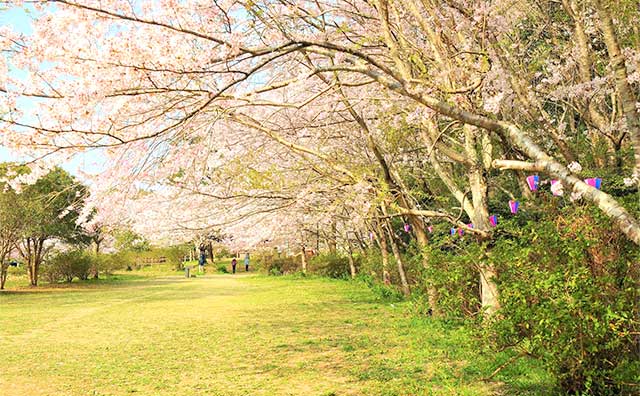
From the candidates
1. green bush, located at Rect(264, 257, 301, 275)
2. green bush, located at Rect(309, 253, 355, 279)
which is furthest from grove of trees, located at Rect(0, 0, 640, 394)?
green bush, located at Rect(264, 257, 301, 275)

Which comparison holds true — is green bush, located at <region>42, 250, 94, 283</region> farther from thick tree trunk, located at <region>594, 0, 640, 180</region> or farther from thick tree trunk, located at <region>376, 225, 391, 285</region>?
thick tree trunk, located at <region>594, 0, 640, 180</region>

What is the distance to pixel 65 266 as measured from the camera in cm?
2588

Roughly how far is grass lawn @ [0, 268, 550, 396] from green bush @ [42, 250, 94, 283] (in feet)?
42.4

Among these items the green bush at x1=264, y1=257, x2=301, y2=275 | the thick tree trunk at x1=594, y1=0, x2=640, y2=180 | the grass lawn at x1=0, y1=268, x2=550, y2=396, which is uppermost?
the thick tree trunk at x1=594, y1=0, x2=640, y2=180

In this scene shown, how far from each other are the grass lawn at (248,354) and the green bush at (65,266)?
12936 millimetres

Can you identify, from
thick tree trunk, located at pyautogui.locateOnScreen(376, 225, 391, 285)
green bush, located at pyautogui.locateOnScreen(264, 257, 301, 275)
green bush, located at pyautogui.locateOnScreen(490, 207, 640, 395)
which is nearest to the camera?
green bush, located at pyautogui.locateOnScreen(490, 207, 640, 395)

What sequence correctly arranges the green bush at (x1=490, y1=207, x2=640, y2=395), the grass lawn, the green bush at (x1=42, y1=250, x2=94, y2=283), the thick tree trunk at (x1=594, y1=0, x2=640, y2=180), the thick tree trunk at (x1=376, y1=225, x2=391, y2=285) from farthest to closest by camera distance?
the green bush at (x1=42, y1=250, x2=94, y2=283)
the thick tree trunk at (x1=376, y1=225, x2=391, y2=285)
the grass lawn
the green bush at (x1=490, y1=207, x2=640, y2=395)
the thick tree trunk at (x1=594, y1=0, x2=640, y2=180)

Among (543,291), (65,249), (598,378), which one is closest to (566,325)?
(543,291)

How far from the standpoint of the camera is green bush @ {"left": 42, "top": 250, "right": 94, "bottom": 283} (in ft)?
84.2

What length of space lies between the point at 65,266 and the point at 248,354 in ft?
70.7

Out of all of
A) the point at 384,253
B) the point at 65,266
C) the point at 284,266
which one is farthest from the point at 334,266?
the point at 65,266

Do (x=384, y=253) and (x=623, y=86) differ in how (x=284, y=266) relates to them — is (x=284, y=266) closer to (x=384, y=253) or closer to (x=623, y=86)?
(x=384, y=253)

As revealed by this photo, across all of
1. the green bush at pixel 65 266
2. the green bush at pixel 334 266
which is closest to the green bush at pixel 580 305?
the green bush at pixel 334 266

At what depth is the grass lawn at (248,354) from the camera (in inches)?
219
